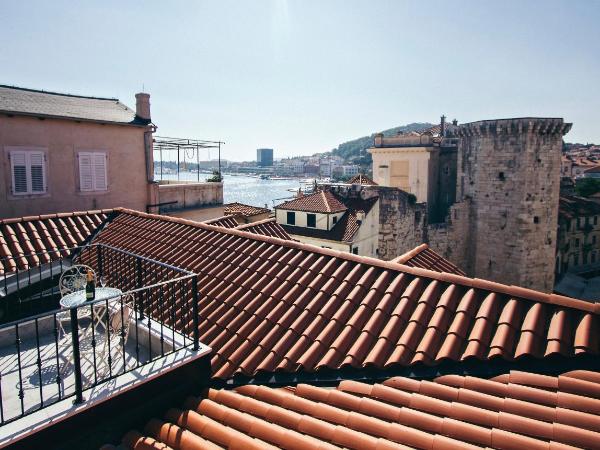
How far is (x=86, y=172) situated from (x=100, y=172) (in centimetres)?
51

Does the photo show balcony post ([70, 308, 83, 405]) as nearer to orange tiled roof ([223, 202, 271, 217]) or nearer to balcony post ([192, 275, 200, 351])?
balcony post ([192, 275, 200, 351])

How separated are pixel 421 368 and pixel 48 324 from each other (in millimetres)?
5566

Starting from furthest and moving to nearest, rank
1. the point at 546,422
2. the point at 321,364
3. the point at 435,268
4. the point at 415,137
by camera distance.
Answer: the point at 415,137 < the point at 435,268 < the point at 321,364 < the point at 546,422

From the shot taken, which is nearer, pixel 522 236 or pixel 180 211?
pixel 180 211

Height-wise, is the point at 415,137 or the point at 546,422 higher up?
the point at 415,137

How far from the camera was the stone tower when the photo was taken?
2481 cm

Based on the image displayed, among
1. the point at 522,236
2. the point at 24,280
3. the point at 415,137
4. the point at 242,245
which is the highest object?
the point at 415,137

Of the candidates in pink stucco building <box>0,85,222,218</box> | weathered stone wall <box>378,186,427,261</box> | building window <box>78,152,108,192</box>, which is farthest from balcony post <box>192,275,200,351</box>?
weathered stone wall <box>378,186,427,261</box>

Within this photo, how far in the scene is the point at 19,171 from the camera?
534 inches

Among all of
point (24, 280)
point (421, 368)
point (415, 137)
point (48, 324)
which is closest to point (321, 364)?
point (421, 368)

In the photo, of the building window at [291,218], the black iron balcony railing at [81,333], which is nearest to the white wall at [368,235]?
the building window at [291,218]

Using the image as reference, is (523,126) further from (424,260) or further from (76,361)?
(76,361)

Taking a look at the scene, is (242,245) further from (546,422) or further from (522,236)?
(522,236)

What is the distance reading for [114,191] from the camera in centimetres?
1608
